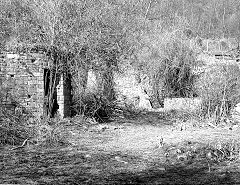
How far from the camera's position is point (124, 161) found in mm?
5793

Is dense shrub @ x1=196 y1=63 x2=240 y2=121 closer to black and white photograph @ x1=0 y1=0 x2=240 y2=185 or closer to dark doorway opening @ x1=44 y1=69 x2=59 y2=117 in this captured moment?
black and white photograph @ x1=0 y1=0 x2=240 y2=185

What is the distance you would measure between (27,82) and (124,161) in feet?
15.1

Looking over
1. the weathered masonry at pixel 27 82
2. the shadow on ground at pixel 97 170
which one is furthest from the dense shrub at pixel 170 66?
the shadow on ground at pixel 97 170

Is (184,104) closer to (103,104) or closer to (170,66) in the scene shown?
(103,104)

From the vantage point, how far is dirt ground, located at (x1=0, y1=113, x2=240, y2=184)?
15.7 feet

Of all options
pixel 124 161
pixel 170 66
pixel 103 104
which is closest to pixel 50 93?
pixel 103 104

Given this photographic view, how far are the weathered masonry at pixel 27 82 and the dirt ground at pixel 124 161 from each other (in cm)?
153

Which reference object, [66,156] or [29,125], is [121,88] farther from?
[66,156]

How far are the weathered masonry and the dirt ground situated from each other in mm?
1534

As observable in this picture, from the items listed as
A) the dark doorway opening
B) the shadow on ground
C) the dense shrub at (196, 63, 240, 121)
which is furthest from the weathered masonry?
the dense shrub at (196, 63, 240, 121)

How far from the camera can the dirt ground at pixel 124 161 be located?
4773mm

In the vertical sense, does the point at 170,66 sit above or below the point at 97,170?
above

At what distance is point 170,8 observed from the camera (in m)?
22.7

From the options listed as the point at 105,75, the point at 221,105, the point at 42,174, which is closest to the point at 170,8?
the point at 105,75
